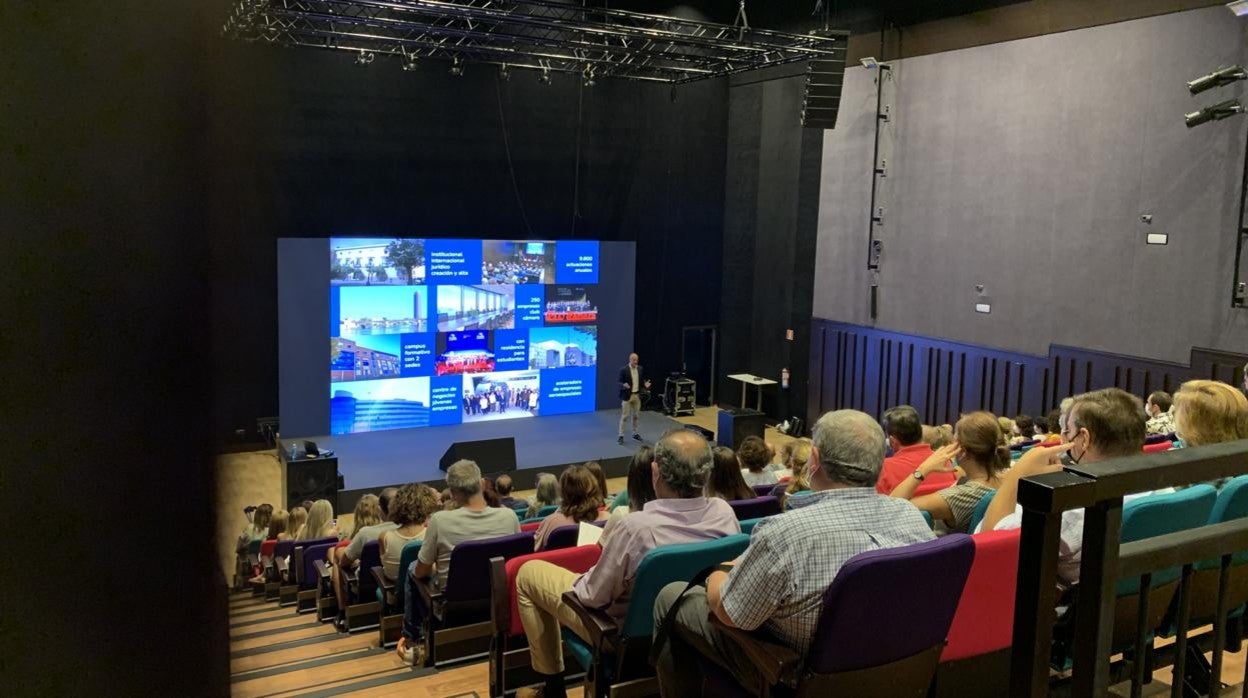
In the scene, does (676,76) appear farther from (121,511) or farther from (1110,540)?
(121,511)

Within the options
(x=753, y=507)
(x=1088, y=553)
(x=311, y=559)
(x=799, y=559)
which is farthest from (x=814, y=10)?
(x=1088, y=553)

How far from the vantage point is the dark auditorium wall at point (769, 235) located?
12562 mm

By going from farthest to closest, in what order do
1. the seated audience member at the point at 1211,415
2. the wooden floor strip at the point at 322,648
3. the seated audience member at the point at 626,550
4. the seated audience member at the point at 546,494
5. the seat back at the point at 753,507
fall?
1. the seated audience member at the point at 546,494
2. the wooden floor strip at the point at 322,648
3. the seat back at the point at 753,507
4. the seated audience member at the point at 1211,415
5. the seated audience member at the point at 626,550

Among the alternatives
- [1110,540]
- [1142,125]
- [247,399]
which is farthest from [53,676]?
[1142,125]

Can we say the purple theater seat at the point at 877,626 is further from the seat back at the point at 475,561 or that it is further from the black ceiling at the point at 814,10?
the black ceiling at the point at 814,10

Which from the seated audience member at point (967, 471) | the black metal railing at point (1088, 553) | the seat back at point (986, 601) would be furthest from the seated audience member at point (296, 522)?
the black metal railing at point (1088, 553)

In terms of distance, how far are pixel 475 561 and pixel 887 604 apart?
2200mm

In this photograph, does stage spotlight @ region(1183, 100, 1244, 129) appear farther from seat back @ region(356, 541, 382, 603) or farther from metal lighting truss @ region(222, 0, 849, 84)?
seat back @ region(356, 541, 382, 603)

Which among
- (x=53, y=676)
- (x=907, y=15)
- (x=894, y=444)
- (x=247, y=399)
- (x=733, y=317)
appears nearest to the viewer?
(x=53, y=676)

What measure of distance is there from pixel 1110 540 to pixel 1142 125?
338 inches

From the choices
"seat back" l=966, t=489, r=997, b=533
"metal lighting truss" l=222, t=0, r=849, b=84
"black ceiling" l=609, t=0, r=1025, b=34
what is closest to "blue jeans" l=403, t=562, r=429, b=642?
"seat back" l=966, t=489, r=997, b=533

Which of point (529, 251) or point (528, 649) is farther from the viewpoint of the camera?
point (529, 251)

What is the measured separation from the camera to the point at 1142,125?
8.45 metres

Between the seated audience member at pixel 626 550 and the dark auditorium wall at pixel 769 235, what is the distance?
10.1 metres
